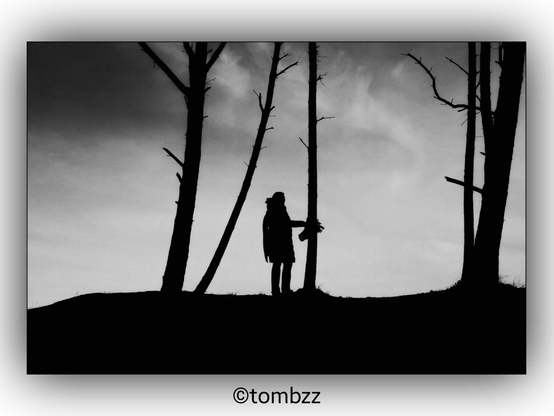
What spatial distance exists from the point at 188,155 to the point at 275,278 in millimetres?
1436

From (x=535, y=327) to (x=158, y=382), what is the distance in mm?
3453

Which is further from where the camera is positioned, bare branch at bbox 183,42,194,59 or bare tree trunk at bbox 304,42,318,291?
bare branch at bbox 183,42,194,59

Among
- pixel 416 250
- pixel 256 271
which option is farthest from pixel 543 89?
pixel 256 271

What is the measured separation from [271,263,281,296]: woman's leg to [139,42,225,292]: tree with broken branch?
0.84 metres

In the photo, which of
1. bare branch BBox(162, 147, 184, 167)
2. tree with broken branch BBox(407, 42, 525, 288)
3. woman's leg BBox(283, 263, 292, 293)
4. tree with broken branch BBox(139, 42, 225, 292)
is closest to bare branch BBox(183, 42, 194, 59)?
tree with broken branch BBox(139, 42, 225, 292)

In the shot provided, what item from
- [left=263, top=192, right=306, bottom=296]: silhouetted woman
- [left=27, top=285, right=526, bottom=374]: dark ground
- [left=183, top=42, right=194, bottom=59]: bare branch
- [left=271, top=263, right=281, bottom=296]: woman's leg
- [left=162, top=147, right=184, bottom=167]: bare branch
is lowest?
[left=27, top=285, right=526, bottom=374]: dark ground

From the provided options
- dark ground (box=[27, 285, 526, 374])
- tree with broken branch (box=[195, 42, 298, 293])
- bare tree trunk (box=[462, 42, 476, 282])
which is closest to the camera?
dark ground (box=[27, 285, 526, 374])

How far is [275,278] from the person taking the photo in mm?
5750

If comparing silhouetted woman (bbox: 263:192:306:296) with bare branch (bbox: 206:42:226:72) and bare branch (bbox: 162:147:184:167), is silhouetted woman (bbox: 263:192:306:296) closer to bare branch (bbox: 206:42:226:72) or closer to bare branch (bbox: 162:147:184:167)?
bare branch (bbox: 162:147:184:167)

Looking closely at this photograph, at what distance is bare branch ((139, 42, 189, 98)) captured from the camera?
555cm

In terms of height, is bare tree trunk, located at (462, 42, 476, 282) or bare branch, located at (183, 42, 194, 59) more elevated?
bare branch, located at (183, 42, 194, 59)

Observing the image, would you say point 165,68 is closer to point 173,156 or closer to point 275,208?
point 173,156

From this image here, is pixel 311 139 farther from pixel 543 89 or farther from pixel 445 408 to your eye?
pixel 445 408

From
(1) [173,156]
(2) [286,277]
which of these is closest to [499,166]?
(2) [286,277]
